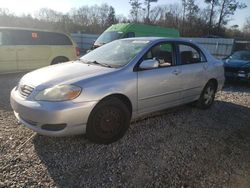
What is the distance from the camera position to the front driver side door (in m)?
4.11

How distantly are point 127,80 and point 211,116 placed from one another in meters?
2.43

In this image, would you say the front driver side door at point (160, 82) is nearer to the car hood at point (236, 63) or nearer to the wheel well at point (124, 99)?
the wheel well at point (124, 99)

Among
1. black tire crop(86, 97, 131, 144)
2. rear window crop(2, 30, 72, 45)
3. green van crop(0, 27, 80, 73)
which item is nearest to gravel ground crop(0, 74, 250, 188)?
black tire crop(86, 97, 131, 144)

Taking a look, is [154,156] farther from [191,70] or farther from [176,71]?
[191,70]

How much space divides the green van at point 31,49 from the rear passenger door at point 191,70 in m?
5.48

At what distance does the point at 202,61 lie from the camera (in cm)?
546

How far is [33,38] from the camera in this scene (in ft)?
29.1

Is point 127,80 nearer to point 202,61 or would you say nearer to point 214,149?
point 214,149

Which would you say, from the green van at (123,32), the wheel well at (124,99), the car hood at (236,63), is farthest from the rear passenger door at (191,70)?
the green van at (123,32)

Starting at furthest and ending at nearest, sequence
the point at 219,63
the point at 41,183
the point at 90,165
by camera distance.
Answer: the point at 219,63, the point at 90,165, the point at 41,183

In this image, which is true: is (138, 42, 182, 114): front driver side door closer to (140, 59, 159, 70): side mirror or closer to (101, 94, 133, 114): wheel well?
(140, 59, 159, 70): side mirror

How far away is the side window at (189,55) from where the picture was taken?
4.96m

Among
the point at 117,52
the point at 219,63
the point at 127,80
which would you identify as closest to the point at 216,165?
the point at 127,80

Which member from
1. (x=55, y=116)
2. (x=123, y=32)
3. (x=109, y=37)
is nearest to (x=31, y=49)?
(x=109, y=37)
